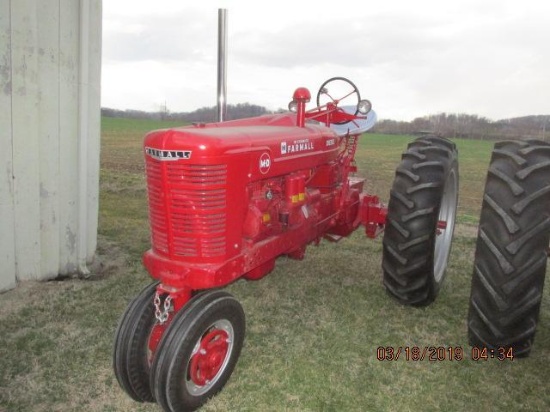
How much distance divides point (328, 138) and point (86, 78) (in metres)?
2.15

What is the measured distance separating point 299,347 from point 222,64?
2.11 meters

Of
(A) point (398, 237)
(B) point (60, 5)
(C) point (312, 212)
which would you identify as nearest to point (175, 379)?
(C) point (312, 212)

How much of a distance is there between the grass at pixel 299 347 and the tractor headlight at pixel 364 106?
1556 mm

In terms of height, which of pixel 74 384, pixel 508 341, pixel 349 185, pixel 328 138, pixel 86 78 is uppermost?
pixel 86 78

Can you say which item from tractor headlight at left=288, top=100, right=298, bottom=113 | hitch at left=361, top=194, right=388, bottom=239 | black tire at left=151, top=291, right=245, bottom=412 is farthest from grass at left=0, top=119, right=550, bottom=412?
tractor headlight at left=288, top=100, right=298, bottom=113

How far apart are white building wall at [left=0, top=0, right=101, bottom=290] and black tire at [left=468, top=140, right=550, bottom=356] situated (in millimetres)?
3314

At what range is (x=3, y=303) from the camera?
146 inches

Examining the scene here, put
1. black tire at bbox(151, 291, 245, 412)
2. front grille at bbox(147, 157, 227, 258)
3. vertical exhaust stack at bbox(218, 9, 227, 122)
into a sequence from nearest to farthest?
1. black tire at bbox(151, 291, 245, 412)
2. front grille at bbox(147, 157, 227, 258)
3. vertical exhaust stack at bbox(218, 9, 227, 122)

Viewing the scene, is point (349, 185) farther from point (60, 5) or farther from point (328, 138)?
point (60, 5)

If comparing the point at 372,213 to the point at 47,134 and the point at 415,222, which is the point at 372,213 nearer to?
the point at 415,222

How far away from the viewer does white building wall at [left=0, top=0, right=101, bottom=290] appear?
3.66m

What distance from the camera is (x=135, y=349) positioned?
102 inches
